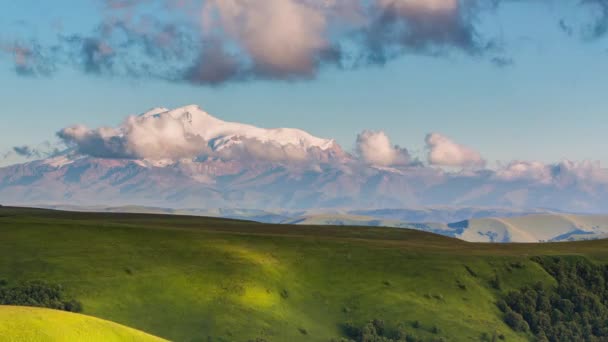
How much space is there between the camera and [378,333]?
426 feet

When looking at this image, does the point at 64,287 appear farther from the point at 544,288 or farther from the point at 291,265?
the point at 544,288

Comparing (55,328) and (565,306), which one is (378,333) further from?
(55,328)

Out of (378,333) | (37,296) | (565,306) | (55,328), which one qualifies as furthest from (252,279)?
(55,328)

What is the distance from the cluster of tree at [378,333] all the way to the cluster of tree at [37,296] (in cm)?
4439

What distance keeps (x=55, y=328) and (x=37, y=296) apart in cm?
9013

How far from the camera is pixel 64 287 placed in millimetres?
119688

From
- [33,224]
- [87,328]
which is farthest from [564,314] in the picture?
[87,328]

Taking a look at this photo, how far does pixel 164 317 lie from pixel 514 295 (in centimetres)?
7210

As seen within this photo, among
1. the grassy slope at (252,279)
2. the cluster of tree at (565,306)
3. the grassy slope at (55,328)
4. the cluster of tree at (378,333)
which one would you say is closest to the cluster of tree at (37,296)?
the grassy slope at (252,279)

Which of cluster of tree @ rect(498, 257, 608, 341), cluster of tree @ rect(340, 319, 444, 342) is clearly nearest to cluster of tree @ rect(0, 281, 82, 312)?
cluster of tree @ rect(340, 319, 444, 342)

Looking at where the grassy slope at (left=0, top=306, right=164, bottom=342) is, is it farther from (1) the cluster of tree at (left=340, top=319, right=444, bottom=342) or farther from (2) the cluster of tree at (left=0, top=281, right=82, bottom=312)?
(1) the cluster of tree at (left=340, top=319, right=444, bottom=342)

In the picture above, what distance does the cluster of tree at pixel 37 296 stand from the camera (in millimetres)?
111312

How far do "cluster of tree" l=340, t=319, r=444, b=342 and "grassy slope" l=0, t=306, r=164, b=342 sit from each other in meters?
95.3

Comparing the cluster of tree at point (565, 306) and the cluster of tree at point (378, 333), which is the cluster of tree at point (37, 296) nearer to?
the cluster of tree at point (378, 333)
